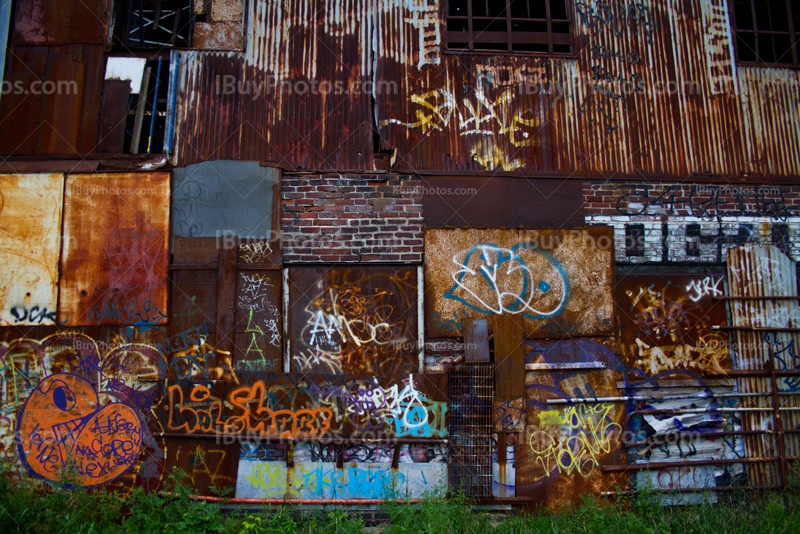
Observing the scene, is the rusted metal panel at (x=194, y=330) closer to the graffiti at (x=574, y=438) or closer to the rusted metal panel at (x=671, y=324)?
the graffiti at (x=574, y=438)

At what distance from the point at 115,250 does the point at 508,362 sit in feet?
14.9

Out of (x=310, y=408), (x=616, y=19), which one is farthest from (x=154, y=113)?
(x=616, y=19)

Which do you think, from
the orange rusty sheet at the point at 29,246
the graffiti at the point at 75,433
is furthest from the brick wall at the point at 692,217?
the orange rusty sheet at the point at 29,246

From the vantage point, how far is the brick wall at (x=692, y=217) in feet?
17.9

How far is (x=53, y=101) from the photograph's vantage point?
542 centimetres

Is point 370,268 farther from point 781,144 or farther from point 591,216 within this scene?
point 781,144

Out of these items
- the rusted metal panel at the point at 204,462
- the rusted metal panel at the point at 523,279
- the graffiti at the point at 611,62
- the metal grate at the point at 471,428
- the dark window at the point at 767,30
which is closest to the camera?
the rusted metal panel at the point at 204,462

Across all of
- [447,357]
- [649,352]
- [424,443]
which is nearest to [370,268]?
[447,357]

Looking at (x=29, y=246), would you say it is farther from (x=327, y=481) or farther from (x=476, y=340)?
(x=476, y=340)

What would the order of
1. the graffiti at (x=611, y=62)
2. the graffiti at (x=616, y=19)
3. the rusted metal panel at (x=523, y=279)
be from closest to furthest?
the rusted metal panel at (x=523, y=279)
the graffiti at (x=611, y=62)
the graffiti at (x=616, y=19)

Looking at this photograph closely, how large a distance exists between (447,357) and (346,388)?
3.79ft

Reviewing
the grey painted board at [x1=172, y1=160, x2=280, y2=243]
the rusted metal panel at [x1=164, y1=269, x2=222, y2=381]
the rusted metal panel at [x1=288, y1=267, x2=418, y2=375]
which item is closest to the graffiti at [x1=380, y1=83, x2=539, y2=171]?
the grey painted board at [x1=172, y1=160, x2=280, y2=243]

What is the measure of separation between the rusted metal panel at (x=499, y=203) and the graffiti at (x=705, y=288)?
153cm

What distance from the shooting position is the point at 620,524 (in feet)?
14.7
